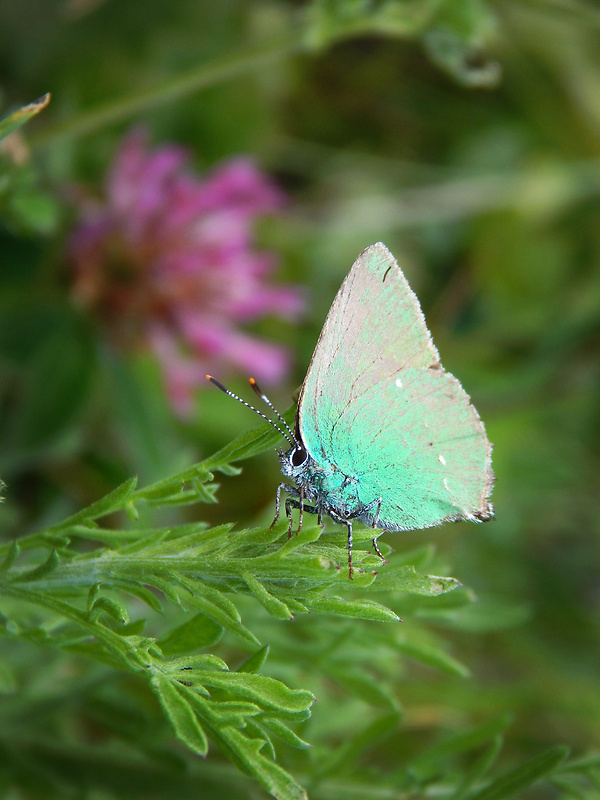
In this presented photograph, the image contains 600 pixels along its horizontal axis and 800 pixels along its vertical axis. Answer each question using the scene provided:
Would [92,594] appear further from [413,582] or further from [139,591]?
[413,582]

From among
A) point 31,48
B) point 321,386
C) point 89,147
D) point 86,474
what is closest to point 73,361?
point 86,474

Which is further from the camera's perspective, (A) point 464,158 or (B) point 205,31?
(A) point 464,158

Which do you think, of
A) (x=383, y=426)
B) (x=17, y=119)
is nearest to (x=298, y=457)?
(x=383, y=426)

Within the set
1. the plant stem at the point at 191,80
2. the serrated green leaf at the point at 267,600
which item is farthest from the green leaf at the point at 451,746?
the plant stem at the point at 191,80

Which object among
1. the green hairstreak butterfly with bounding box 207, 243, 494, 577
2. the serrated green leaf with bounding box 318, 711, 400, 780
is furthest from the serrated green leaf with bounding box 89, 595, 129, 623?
the serrated green leaf with bounding box 318, 711, 400, 780

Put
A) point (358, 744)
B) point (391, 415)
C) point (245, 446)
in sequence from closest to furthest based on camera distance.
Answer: point (245, 446) → point (358, 744) → point (391, 415)

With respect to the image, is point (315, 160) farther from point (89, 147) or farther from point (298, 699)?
point (298, 699)

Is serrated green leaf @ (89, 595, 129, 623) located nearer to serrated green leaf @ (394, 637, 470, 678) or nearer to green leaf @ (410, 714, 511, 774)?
serrated green leaf @ (394, 637, 470, 678)
